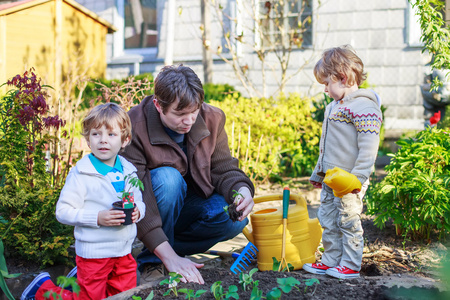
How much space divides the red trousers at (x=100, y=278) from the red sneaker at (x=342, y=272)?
96 cm

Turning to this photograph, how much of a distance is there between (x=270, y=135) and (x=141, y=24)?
5812 mm

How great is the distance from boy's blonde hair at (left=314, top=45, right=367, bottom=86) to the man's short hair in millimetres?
736

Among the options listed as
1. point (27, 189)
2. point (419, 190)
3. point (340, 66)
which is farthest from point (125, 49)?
point (419, 190)

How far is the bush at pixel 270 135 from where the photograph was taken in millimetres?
4746

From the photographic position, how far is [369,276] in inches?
96.6

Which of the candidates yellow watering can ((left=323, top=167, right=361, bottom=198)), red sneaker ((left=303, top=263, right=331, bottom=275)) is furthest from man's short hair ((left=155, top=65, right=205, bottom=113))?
red sneaker ((left=303, top=263, right=331, bottom=275))

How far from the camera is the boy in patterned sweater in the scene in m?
2.46

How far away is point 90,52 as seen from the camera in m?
8.47

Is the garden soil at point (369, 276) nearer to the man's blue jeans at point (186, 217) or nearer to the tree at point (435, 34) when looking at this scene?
the man's blue jeans at point (186, 217)

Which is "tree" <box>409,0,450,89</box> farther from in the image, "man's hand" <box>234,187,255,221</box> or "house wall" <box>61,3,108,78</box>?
"house wall" <box>61,3,108,78</box>

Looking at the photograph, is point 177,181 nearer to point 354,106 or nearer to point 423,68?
point 354,106

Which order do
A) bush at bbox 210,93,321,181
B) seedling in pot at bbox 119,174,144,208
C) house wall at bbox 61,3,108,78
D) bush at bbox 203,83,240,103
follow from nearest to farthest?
seedling in pot at bbox 119,174,144,208 < bush at bbox 210,93,321,181 < bush at bbox 203,83,240,103 < house wall at bbox 61,3,108,78

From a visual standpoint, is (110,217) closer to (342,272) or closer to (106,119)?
(106,119)

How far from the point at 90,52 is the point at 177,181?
6583 mm
